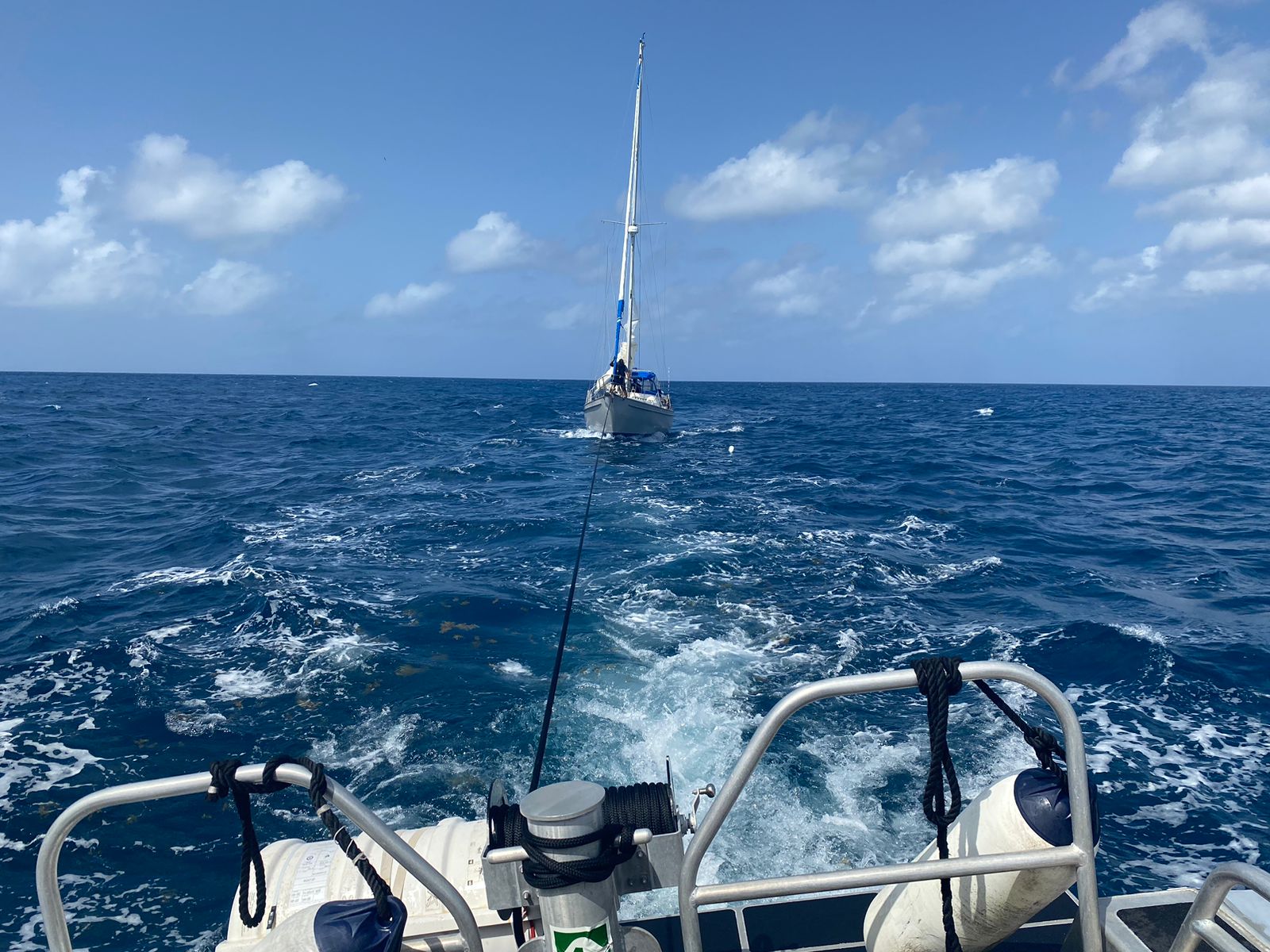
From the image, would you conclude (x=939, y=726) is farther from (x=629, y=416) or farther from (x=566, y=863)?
(x=629, y=416)

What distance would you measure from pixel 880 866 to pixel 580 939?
834 millimetres

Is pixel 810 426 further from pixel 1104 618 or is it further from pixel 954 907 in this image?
pixel 954 907

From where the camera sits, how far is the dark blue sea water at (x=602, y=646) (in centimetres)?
573

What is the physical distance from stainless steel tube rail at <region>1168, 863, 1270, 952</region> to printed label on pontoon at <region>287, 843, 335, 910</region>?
287cm

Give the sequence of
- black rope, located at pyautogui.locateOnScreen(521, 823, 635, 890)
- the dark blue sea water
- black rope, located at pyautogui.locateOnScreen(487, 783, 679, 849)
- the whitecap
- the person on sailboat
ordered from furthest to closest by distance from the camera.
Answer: the person on sailboat → the whitecap → the dark blue sea water → black rope, located at pyautogui.locateOnScreen(487, 783, 679, 849) → black rope, located at pyautogui.locateOnScreen(521, 823, 635, 890)

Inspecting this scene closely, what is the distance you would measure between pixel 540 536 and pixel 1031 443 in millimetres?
25729

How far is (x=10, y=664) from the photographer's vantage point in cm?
844

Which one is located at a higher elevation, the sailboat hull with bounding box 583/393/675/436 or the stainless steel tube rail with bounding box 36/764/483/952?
the sailboat hull with bounding box 583/393/675/436

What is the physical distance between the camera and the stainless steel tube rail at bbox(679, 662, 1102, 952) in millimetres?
1936

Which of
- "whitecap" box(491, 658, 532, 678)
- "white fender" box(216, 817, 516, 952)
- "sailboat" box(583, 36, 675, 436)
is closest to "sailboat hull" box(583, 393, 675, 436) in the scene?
"sailboat" box(583, 36, 675, 436)

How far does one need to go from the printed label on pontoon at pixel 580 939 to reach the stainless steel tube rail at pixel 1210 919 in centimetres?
169

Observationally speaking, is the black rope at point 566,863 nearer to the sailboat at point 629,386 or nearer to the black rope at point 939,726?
the black rope at point 939,726

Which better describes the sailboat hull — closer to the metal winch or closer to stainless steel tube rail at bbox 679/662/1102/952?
the metal winch

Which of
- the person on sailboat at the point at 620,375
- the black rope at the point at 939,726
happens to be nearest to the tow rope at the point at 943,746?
the black rope at the point at 939,726
